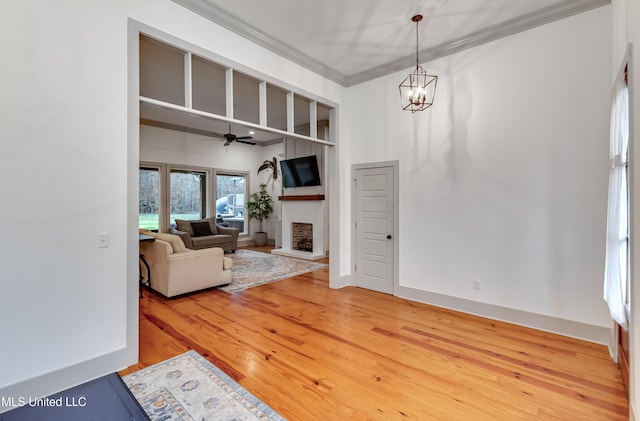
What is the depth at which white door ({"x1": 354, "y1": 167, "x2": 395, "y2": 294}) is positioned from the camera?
14.9 feet

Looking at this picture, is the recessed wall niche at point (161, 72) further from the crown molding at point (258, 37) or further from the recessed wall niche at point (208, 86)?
the crown molding at point (258, 37)

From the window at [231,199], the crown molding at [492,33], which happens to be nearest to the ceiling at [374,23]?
the crown molding at [492,33]

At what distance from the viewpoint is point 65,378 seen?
2229mm

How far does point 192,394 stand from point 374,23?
13.3 feet

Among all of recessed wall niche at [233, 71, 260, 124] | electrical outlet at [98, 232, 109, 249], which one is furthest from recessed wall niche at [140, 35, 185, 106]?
electrical outlet at [98, 232, 109, 249]

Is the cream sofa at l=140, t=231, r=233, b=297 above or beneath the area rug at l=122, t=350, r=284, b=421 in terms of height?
above

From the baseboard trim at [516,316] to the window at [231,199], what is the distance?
6485mm

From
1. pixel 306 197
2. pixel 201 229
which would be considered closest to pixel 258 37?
pixel 306 197

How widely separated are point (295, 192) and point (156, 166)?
143 inches

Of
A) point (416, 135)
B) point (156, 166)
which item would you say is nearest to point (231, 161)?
point (156, 166)

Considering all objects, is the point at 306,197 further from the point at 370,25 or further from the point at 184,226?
the point at 370,25

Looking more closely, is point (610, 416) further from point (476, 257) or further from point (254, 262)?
point (254, 262)

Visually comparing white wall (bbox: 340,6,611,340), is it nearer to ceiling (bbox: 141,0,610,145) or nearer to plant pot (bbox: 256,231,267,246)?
ceiling (bbox: 141,0,610,145)

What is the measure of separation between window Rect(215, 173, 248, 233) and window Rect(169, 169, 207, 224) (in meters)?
0.45
